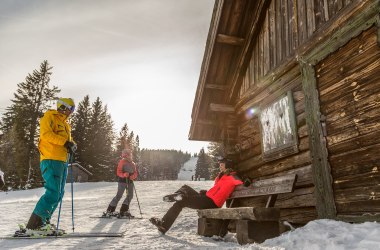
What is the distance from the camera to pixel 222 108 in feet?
25.0

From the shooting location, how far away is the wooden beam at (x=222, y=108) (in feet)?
24.5

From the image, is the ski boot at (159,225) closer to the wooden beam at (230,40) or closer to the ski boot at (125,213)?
the ski boot at (125,213)

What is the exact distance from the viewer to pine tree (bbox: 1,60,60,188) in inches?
1303

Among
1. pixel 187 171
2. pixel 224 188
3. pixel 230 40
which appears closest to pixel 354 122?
pixel 224 188

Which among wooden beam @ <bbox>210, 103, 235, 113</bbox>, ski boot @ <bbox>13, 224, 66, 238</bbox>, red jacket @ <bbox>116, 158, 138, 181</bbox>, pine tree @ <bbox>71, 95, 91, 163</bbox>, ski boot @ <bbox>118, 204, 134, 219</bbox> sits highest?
pine tree @ <bbox>71, 95, 91, 163</bbox>

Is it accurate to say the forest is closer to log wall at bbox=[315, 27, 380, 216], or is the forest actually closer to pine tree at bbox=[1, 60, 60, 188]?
pine tree at bbox=[1, 60, 60, 188]

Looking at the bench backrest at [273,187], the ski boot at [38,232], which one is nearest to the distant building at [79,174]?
the ski boot at [38,232]

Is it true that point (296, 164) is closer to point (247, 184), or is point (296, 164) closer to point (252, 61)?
point (247, 184)

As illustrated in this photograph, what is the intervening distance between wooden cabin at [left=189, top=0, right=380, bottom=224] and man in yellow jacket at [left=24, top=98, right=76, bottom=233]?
354cm

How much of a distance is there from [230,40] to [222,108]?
5.44 feet

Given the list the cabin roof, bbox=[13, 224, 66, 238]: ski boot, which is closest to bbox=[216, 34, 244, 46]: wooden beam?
the cabin roof

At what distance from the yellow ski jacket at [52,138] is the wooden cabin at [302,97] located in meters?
3.60

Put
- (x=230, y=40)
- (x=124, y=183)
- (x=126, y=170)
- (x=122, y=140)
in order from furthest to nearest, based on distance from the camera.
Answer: (x=122, y=140)
(x=126, y=170)
(x=124, y=183)
(x=230, y=40)

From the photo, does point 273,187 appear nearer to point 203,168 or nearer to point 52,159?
point 52,159
